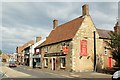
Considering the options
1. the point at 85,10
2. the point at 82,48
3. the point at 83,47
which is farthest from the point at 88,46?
the point at 85,10

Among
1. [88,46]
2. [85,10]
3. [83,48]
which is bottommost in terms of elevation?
[83,48]

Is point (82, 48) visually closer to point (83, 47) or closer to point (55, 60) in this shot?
point (83, 47)

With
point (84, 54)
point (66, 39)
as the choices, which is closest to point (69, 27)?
point (66, 39)

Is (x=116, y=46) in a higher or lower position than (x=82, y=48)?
higher

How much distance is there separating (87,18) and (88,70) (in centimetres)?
871

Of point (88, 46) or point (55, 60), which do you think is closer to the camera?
point (88, 46)

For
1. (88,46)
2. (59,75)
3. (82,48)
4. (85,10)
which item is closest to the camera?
(59,75)

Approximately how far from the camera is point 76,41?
37219 mm

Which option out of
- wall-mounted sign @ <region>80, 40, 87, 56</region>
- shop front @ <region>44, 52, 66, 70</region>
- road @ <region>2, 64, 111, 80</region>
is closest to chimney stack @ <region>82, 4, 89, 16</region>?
wall-mounted sign @ <region>80, 40, 87, 56</region>

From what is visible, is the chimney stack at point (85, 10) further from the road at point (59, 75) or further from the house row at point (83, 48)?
the road at point (59, 75)

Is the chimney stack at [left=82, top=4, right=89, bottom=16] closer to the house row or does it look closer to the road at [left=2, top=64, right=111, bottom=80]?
the house row

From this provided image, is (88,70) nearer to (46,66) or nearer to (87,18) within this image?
(87,18)

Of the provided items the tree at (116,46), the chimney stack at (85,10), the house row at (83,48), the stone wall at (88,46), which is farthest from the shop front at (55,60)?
the tree at (116,46)

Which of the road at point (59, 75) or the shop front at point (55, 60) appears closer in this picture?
the road at point (59, 75)
